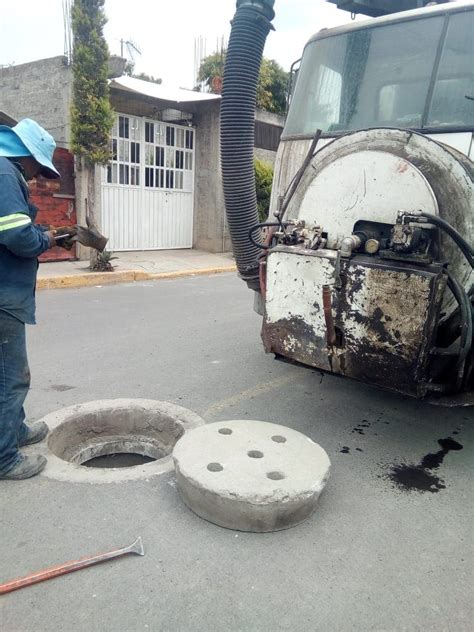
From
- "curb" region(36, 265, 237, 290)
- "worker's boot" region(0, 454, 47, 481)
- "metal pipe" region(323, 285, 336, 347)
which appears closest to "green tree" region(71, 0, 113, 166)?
"curb" region(36, 265, 237, 290)

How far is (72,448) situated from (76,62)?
326 inches

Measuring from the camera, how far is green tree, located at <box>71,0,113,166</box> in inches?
367

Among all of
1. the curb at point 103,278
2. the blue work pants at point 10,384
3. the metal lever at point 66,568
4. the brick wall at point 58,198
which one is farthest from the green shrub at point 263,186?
the metal lever at point 66,568

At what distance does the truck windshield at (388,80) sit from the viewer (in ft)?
11.3

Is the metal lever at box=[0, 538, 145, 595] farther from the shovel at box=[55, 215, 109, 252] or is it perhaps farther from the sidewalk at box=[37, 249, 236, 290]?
the sidewalk at box=[37, 249, 236, 290]

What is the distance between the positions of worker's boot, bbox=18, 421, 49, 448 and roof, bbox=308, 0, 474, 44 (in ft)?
11.7

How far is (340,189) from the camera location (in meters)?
3.31

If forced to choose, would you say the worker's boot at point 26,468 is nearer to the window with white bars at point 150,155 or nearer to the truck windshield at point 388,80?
the truck windshield at point 388,80

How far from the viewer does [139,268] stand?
10727 mm

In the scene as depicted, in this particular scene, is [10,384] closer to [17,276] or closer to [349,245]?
[17,276]

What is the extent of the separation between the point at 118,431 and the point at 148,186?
9675 millimetres

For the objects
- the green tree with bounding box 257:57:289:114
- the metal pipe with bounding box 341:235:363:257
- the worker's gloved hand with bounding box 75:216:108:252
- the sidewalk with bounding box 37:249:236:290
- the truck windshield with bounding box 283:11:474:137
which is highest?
the green tree with bounding box 257:57:289:114

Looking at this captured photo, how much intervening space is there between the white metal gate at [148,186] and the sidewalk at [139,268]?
16.6 inches

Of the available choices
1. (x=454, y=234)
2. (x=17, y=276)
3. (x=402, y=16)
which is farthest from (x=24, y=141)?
(x=402, y=16)
